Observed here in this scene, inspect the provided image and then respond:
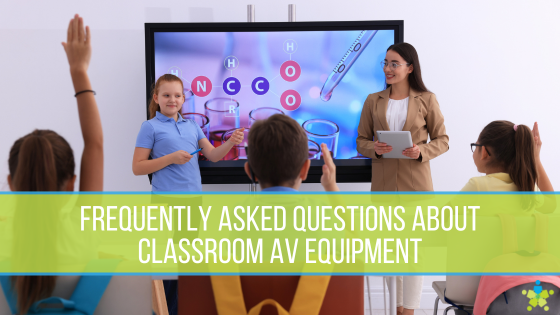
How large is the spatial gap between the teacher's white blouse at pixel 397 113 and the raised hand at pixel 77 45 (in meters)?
1.77

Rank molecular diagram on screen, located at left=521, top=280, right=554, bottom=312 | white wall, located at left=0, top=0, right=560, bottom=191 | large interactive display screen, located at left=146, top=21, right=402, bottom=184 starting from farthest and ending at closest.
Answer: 1. white wall, located at left=0, top=0, right=560, bottom=191
2. large interactive display screen, located at left=146, top=21, right=402, bottom=184
3. molecular diagram on screen, located at left=521, top=280, right=554, bottom=312

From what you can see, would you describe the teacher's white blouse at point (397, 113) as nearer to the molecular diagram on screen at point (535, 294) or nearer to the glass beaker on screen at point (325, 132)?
the glass beaker on screen at point (325, 132)

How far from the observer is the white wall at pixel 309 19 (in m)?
3.00

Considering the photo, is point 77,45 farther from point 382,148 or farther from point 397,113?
point 397,113

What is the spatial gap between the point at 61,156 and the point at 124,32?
7.29 feet

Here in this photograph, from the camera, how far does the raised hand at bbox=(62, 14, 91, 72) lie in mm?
1105

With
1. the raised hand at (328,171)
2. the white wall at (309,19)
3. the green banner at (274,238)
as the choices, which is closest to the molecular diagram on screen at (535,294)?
the green banner at (274,238)

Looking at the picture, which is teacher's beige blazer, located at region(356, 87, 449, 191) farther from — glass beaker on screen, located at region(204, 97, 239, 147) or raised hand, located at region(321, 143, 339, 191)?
raised hand, located at region(321, 143, 339, 191)

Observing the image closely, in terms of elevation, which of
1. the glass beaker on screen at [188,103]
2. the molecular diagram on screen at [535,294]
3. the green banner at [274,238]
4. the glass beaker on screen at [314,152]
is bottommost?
the molecular diagram on screen at [535,294]

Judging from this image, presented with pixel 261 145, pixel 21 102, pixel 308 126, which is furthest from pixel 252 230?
pixel 21 102

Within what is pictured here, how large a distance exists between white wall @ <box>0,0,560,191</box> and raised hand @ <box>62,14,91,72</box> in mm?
1981

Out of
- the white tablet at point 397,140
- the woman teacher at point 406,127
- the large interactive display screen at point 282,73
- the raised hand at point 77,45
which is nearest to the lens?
the raised hand at point 77,45

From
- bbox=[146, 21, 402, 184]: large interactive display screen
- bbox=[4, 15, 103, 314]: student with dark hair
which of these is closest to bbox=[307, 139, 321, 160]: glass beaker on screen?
bbox=[146, 21, 402, 184]: large interactive display screen

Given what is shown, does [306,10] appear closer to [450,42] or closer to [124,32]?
[450,42]
